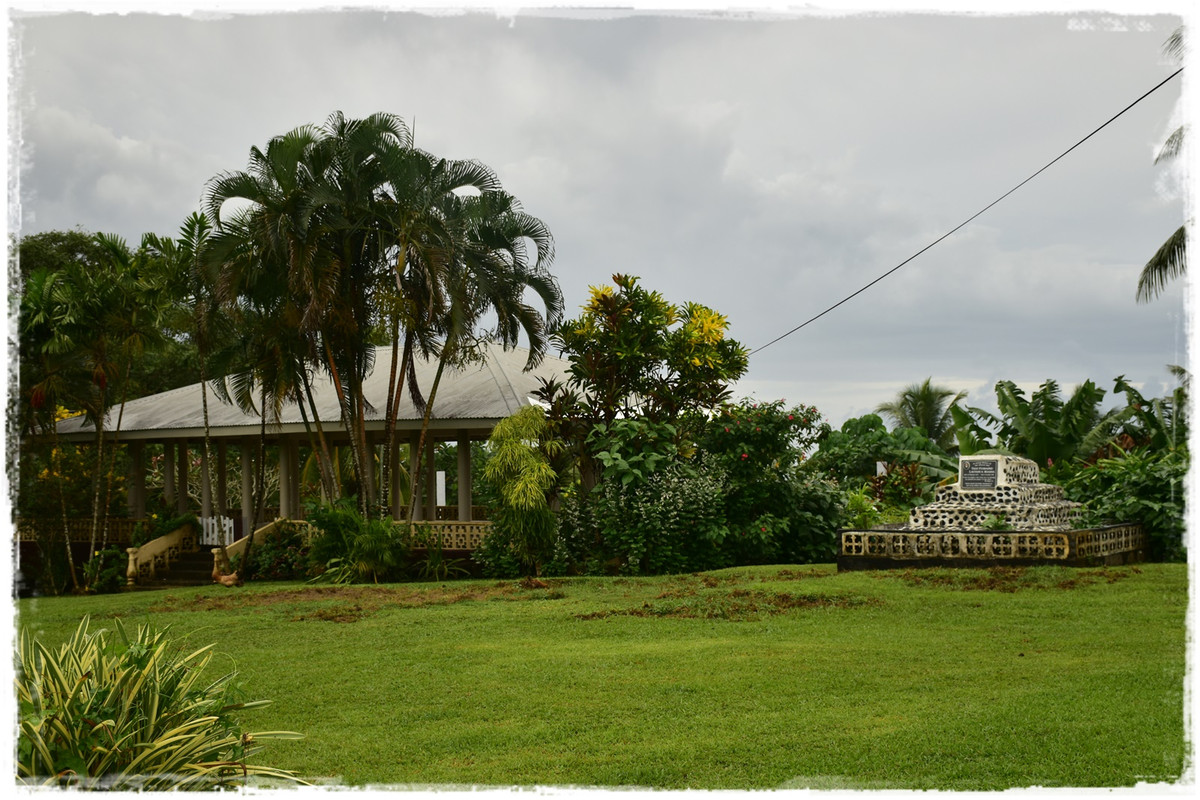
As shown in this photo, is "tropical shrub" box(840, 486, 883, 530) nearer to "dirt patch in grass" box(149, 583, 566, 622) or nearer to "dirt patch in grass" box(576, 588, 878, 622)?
"dirt patch in grass" box(576, 588, 878, 622)

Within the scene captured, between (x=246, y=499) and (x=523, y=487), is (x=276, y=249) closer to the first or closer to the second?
(x=523, y=487)

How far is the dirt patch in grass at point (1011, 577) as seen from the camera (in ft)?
45.4

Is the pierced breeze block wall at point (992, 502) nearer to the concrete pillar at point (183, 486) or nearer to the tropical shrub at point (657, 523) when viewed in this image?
the tropical shrub at point (657, 523)

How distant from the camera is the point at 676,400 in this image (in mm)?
19594

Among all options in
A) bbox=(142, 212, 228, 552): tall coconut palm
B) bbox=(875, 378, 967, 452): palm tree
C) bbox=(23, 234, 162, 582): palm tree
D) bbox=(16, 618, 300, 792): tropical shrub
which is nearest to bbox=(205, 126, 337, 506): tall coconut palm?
bbox=(142, 212, 228, 552): tall coconut palm

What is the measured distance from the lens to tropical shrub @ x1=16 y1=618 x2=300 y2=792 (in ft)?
14.4

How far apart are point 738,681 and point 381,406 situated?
50.4ft

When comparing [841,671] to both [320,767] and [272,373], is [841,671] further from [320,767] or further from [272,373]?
[272,373]

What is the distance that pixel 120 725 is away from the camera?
15.3ft

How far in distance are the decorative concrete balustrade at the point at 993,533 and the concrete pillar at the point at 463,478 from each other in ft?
26.3

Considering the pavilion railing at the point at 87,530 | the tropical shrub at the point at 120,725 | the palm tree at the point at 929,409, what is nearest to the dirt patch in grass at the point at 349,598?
the pavilion railing at the point at 87,530

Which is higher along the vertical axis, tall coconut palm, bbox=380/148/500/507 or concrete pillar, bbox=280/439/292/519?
tall coconut palm, bbox=380/148/500/507

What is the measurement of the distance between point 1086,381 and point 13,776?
82.1ft

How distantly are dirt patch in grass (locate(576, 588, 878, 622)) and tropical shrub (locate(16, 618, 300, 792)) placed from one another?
795 cm
